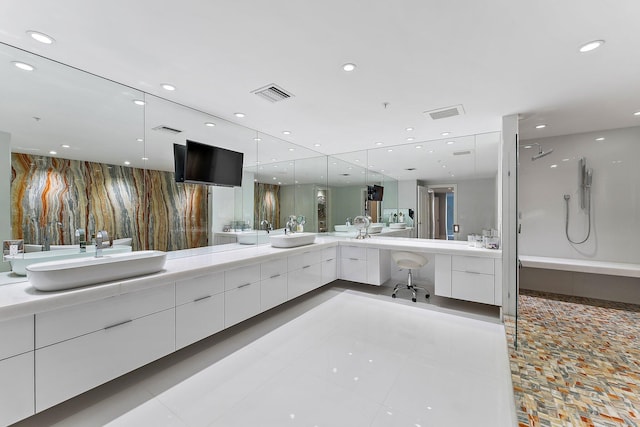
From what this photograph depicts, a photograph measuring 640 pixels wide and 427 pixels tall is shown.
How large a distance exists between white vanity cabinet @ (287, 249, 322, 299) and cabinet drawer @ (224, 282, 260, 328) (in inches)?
22.8

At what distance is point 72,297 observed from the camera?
1.62m

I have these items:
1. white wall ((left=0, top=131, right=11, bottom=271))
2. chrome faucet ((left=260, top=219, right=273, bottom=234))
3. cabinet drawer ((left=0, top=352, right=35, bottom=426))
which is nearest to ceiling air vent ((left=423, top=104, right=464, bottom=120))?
chrome faucet ((left=260, top=219, right=273, bottom=234))

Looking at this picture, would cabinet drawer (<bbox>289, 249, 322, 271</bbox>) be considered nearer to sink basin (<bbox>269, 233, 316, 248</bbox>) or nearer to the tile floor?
sink basin (<bbox>269, 233, 316, 248</bbox>)

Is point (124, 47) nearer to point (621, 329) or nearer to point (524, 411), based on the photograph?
point (524, 411)

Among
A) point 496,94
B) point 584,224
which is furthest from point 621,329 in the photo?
point 496,94

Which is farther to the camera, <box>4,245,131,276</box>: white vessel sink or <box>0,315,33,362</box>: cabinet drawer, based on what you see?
<box>4,245,131,276</box>: white vessel sink

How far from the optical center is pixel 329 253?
4273mm

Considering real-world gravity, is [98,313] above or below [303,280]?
above

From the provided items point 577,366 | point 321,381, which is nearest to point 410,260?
point 577,366

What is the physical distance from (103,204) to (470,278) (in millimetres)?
4047

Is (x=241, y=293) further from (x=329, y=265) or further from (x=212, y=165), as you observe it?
(x=329, y=265)

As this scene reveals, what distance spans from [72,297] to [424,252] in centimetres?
371

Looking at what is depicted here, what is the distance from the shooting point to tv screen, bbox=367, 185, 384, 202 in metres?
4.83

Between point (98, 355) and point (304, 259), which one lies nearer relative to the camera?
point (98, 355)
